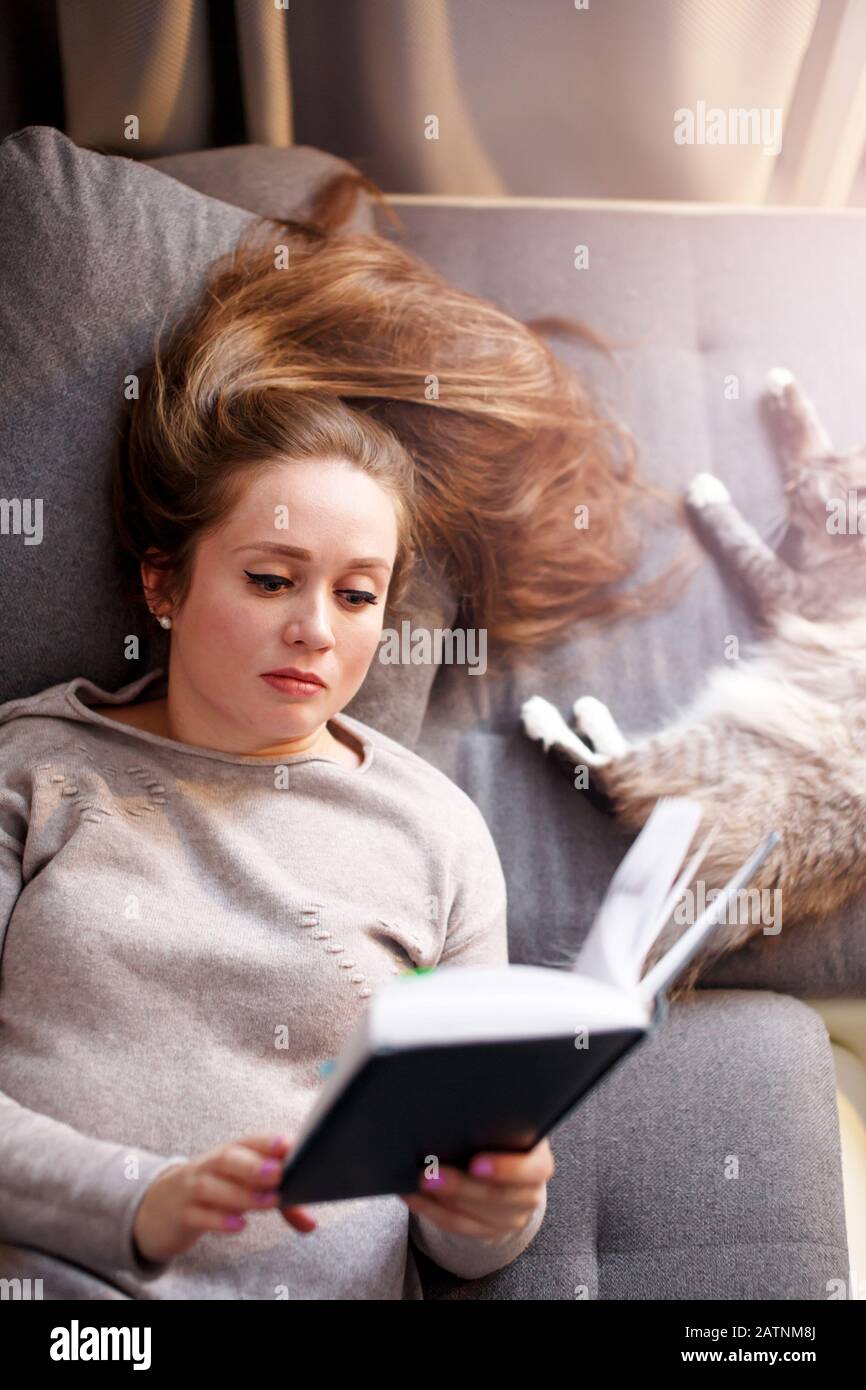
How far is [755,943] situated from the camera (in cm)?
126

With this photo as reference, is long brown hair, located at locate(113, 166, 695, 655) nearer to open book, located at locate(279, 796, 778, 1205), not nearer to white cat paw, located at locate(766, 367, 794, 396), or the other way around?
white cat paw, located at locate(766, 367, 794, 396)

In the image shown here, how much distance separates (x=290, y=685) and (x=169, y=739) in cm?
14

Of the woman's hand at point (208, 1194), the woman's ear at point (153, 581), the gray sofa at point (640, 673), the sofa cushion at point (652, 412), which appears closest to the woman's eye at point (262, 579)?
the woman's ear at point (153, 581)

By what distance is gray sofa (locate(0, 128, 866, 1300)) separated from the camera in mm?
1088

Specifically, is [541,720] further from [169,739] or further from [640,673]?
[169,739]

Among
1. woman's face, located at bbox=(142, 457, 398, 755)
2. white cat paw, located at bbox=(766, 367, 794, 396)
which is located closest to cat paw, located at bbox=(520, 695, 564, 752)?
woman's face, located at bbox=(142, 457, 398, 755)

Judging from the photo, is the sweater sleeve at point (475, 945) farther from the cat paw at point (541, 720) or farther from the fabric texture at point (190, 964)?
the cat paw at point (541, 720)

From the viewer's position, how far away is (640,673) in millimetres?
1362

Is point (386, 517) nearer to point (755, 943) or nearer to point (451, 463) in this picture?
point (451, 463)

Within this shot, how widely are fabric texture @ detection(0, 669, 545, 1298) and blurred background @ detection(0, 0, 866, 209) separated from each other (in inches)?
33.6

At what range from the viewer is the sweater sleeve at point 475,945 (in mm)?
993

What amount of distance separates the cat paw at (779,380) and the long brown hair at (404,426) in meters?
0.20

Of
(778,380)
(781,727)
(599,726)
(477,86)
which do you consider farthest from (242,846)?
(477,86)
